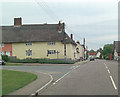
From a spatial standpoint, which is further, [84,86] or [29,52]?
[29,52]

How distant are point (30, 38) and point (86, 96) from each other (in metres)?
42.3

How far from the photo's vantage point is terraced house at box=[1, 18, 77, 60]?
49.7m

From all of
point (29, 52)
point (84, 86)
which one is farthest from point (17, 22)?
point (84, 86)

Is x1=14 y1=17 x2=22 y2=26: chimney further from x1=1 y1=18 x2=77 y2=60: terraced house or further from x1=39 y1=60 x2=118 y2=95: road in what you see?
x1=39 y1=60 x2=118 y2=95: road

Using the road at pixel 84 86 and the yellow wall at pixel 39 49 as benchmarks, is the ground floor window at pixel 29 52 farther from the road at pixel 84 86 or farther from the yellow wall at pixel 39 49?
the road at pixel 84 86

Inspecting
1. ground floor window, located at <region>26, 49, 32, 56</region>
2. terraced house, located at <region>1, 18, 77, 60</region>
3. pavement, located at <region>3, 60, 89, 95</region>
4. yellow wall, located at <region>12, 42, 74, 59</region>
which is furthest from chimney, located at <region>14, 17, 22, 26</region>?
pavement, located at <region>3, 60, 89, 95</region>

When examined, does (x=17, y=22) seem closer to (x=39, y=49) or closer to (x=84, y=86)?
(x=39, y=49)

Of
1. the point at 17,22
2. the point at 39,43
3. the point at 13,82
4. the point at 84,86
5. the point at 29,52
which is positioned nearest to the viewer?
the point at 84,86

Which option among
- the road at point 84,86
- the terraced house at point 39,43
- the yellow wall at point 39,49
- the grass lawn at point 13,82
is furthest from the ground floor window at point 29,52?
the grass lawn at point 13,82

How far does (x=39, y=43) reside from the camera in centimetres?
5044

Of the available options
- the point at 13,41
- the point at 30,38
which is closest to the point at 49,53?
the point at 30,38

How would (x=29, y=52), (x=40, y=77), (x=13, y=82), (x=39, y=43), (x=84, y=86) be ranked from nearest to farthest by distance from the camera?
(x=84, y=86), (x=13, y=82), (x=40, y=77), (x=39, y=43), (x=29, y=52)

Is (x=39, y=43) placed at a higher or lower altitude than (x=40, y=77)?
higher

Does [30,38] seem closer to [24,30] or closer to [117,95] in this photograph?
[24,30]
